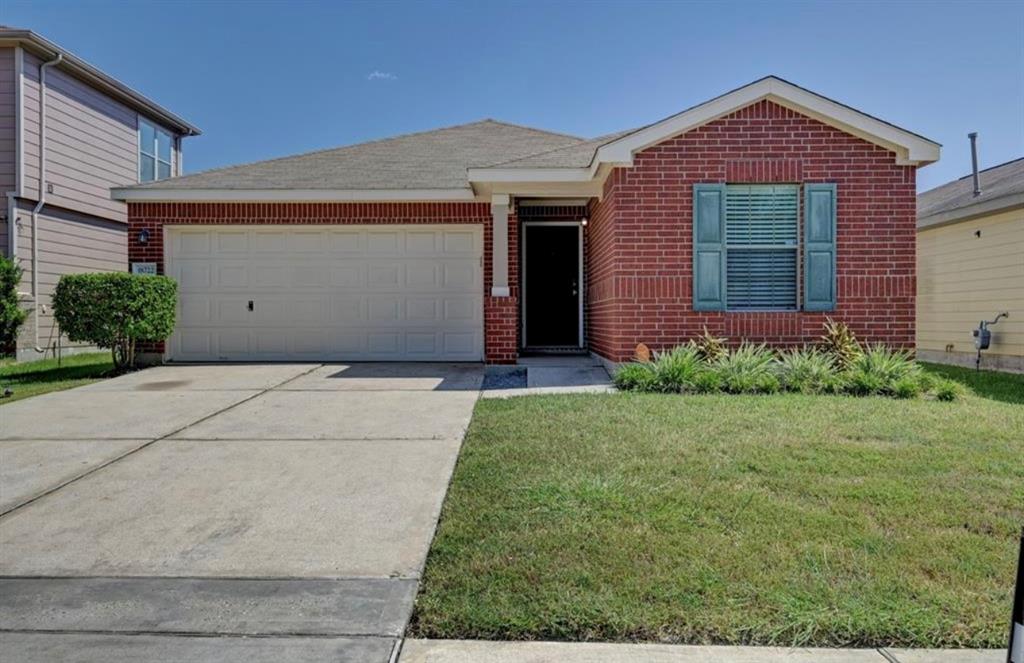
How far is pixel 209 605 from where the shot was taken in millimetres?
2617

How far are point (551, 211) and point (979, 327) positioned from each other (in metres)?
7.71

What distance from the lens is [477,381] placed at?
8.49 meters

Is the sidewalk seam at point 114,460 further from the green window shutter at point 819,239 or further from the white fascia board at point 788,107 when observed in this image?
the green window shutter at point 819,239

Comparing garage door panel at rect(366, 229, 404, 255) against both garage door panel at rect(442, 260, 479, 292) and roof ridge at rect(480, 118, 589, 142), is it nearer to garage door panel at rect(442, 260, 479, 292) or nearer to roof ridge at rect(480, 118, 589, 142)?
garage door panel at rect(442, 260, 479, 292)

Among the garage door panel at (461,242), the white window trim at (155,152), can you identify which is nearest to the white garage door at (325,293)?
the garage door panel at (461,242)

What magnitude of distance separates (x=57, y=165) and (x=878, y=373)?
15549 millimetres

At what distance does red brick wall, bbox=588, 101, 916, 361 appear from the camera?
332 inches

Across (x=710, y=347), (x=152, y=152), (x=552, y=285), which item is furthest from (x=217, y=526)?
(x=152, y=152)

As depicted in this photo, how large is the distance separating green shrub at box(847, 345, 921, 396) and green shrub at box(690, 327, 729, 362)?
146cm

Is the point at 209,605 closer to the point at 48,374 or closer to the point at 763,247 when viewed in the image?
the point at 763,247

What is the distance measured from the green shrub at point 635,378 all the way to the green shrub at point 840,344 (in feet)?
7.81

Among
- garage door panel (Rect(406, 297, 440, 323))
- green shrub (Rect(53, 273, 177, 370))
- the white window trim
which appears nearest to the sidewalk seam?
green shrub (Rect(53, 273, 177, 370))

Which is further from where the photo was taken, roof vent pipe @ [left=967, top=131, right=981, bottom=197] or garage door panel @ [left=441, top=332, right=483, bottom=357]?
roof vent pipe @ [left=967, top=131, right=981, bottom=197]

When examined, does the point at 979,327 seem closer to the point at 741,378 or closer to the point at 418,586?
the point at 741,378
